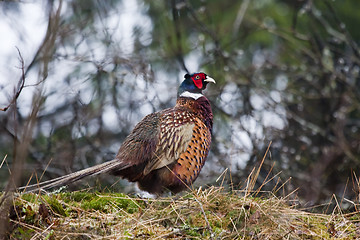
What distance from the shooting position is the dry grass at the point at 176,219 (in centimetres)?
353

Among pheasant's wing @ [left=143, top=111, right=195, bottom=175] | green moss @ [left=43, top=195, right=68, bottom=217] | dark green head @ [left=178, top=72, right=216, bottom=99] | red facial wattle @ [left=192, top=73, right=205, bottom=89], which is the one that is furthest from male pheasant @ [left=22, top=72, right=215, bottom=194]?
green moss @ [left=43, top=195, right=68, bottom=217]

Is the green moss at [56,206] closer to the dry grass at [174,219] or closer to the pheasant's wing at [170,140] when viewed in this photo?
the dry grass at [174,219]

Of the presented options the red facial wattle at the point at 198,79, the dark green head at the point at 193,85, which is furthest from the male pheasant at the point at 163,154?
the red facial wattle at the point at 198,79

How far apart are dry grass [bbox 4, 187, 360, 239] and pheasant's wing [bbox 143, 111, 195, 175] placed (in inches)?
43.1

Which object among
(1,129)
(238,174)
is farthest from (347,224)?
(1,129)

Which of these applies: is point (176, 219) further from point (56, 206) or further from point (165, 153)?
point (165, 153)

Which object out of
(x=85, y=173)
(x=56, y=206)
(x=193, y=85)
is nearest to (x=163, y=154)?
(x=85, y=173)

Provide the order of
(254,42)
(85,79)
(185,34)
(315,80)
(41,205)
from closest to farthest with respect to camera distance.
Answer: (41,205), (85,79), (315,80), (185,34), (254,42)

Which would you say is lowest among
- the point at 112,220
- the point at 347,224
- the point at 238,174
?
the point at 238,174

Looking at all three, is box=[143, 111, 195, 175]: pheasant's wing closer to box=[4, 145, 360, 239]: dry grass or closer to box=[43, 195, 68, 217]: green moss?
box=[4, 145, 360, 239]: dry grass

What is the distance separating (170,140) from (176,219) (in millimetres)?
1686

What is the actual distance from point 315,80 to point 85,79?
4.99m

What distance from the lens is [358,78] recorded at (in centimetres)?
966

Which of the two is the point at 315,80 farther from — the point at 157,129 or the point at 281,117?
the point at 157,129
